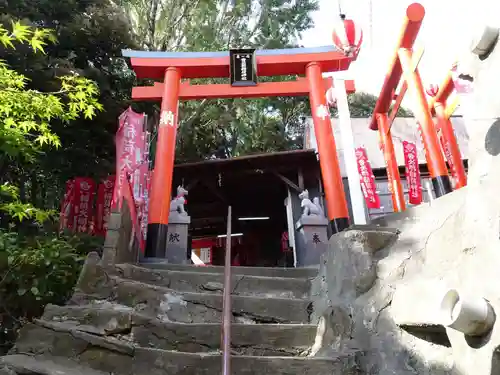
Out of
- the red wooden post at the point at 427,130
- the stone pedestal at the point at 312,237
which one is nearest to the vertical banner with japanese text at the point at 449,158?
the red wooden post at the point at 427,130

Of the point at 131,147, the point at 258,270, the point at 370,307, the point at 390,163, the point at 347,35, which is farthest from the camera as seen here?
the point at 390,163

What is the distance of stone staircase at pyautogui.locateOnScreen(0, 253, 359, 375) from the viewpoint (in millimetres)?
2943

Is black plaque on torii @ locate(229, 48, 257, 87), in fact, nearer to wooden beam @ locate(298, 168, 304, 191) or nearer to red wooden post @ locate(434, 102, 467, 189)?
wooden beam @ locate(298, 168, 304, 191)

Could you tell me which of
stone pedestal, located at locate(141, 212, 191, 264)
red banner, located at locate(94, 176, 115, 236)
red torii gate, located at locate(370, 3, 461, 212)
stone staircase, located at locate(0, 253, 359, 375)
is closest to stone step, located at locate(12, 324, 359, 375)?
stone staircase, located at locate(0, 253, 359, 375)

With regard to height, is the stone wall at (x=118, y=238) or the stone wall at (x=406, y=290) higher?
the stone wall at (x=118, y=238)

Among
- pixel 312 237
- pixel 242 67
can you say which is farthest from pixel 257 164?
pixel 242 67

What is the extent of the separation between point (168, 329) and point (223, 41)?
14068 mm

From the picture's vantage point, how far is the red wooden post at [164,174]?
6488 millimetres

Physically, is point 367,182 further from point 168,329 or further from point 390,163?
point 168,329

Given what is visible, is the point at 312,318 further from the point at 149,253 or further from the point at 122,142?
the point at 122,142

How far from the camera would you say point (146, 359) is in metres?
3.00

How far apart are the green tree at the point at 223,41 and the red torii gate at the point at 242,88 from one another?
4.73m

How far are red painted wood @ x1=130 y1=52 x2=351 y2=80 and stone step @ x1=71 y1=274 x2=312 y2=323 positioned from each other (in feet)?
17.0

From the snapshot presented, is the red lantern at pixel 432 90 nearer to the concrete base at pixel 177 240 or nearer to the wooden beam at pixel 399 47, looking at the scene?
the wooden beam at pixel 399 47
